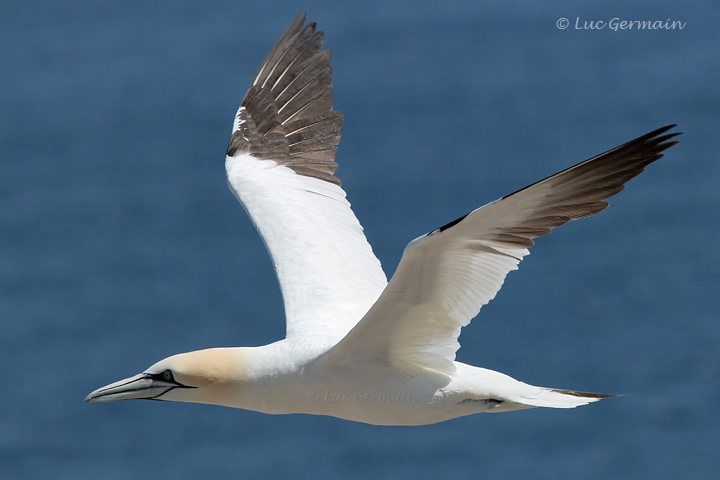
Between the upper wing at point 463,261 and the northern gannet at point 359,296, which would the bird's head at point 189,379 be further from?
the upper wing at point 463,261

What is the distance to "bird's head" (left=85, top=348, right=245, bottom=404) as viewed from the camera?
9.05m

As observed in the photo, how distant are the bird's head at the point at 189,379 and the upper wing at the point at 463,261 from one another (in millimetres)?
672

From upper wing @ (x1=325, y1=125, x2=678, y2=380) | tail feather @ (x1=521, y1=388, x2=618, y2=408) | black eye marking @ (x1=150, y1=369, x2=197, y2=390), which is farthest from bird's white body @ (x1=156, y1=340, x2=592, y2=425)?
black eye marking @ (x1=150, y1=369, x2=197, y2=390)

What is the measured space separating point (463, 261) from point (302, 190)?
313cm

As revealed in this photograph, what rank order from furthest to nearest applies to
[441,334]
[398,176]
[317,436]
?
[398,176] < [317,436] < [441,334]

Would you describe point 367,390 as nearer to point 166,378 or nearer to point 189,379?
point 189,379

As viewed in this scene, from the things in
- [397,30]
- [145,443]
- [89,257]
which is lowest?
[145,443]

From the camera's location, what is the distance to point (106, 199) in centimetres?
2184

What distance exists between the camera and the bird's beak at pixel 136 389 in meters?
9.19

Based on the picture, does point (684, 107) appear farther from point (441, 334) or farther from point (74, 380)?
point (441, 334)

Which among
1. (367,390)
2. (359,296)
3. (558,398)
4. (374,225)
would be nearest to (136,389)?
(367,390)

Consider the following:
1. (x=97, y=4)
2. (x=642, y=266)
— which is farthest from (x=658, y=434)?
(x=97, y=4)

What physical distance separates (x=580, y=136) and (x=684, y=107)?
1735 millimetres

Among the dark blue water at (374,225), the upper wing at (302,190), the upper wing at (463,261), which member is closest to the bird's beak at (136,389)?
the upper wing at (302,190)
